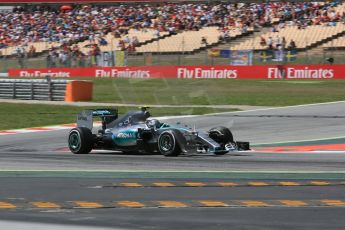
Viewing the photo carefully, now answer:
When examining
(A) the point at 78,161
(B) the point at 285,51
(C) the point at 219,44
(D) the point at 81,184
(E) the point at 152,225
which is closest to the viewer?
(E) the point at 152,225

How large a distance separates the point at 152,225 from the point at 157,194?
2520 mm

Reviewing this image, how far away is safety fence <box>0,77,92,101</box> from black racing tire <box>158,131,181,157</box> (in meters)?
17.6

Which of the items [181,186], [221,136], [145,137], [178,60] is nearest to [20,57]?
[178,60]

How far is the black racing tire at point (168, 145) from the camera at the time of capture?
15320 millimetres

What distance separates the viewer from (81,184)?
11.3 metres

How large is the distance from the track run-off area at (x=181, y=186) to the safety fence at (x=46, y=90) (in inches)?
505

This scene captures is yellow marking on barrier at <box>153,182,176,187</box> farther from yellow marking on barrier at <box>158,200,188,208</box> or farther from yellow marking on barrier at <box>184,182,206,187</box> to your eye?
yellow marking on barrier at <box>158,200,188,208</box>

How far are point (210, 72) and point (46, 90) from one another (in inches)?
546

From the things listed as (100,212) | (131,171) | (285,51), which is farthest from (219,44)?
(100,212)

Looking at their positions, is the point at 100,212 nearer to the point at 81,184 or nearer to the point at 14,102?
the point at 81,184

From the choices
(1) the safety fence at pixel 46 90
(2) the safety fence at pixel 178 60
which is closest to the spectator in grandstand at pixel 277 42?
(2) the safety fence at pixel 178 60

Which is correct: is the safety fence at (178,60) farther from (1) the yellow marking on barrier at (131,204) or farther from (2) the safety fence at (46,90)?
(1) the yellow marking on barrier at (131,204)

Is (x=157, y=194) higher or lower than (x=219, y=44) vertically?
lower

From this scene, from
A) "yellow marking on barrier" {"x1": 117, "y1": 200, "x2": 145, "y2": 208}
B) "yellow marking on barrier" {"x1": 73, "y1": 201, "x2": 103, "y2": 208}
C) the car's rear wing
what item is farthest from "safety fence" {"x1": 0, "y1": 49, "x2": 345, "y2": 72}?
"yellow marking on barrier" {"x1": 73, "y1": 201, "x2": 103, "y2": 208}
